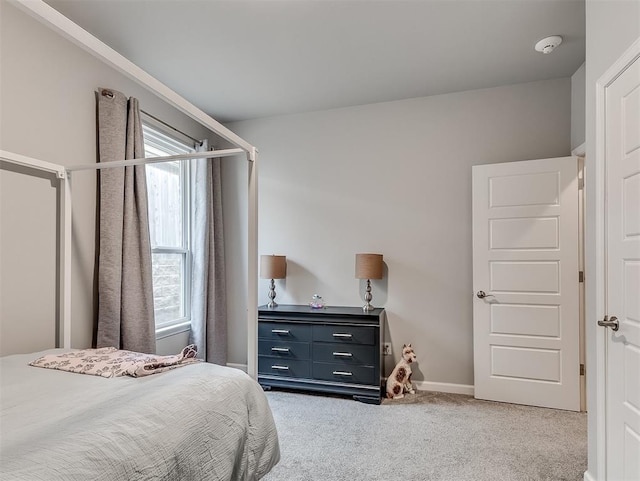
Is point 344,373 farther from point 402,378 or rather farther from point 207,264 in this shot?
point 207,264

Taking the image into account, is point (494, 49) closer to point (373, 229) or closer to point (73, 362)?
point (373, 229)

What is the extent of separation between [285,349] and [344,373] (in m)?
0.55

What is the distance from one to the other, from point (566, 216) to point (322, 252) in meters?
2.04

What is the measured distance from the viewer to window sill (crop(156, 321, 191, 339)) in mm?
3188

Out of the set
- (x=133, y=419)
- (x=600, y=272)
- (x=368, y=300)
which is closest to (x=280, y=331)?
(x=368, y=300)

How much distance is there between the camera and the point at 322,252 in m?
3.66

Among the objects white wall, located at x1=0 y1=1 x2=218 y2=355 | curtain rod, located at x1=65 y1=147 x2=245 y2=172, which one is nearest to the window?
white wall, located at x1=0 y1=1 x2=218 y2=355

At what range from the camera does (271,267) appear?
355 centimetres

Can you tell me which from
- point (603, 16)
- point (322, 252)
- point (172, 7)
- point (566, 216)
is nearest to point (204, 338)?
point (322, 252)

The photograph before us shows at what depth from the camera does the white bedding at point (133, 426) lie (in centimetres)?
94

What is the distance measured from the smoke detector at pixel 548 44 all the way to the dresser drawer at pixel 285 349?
2799mm

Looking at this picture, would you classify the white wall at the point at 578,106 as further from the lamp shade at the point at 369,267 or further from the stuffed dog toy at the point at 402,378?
the stuffed dog toy at the point at 402,378

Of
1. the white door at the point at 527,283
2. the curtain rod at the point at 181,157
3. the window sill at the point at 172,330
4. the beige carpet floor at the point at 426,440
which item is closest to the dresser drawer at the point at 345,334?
the beige carpet floor at the point at 426,440

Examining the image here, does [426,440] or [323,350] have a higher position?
[323,350]
